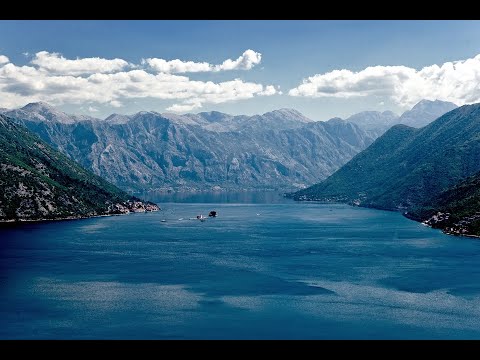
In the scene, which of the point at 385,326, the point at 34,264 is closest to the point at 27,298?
the point at 34,264

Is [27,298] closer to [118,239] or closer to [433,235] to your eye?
[118,239]
